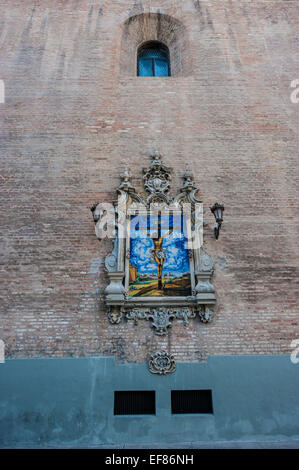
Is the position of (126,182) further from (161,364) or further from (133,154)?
(161,364)

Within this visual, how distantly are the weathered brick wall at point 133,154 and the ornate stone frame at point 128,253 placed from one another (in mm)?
218

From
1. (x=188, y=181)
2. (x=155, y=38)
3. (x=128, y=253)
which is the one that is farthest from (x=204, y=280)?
(x=155, y=38)

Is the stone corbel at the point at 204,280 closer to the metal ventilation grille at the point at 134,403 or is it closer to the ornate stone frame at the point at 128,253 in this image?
the ornate stone frame at the point at 128,253

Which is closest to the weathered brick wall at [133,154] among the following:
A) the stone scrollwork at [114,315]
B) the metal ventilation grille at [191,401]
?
the stone scrollwork at [114,315]

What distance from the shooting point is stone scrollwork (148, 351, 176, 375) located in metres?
5.70

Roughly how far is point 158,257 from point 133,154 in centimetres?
262

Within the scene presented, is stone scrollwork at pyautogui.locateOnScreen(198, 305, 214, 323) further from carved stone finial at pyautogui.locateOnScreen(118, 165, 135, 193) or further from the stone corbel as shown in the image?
carved stone finial at pyautogui.locateOnScreen(118, 165, 135, 193)

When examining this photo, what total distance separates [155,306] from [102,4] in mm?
9244

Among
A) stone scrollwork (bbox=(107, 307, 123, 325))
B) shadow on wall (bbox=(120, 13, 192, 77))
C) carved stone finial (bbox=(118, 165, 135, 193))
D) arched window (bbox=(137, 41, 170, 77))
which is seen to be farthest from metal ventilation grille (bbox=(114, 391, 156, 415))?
arched window (bbox=(137, 41, 170, 77))

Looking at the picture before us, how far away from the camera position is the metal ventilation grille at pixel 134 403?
5.52m

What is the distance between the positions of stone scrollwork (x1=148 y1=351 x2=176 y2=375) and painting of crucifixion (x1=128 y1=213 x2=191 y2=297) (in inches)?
43.2

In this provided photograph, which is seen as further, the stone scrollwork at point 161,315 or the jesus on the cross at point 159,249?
the jesus on the cross at point 159,249

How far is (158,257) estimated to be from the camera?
6.61 meters

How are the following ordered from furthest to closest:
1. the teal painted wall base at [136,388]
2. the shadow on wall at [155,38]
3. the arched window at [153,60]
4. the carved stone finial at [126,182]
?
1. the arched window at [153,60]
2. the shadow on wall at [155,38]
3. the carved stone finial at [126,182]
4. the teal painted wall base at [136,388]
